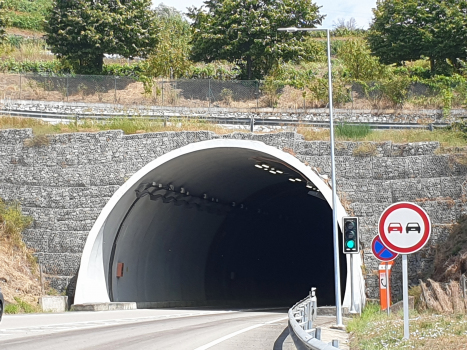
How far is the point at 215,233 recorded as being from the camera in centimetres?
3875

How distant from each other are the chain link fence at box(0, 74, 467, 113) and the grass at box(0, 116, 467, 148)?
450 cm

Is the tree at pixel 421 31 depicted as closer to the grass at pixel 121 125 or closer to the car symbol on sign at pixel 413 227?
the grass at pixel 121 125

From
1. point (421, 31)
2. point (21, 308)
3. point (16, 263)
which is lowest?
point (21, 308)

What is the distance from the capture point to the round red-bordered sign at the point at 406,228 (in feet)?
33.8

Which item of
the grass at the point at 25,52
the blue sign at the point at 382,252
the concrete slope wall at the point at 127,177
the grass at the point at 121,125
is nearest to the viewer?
the blue sign at the point at 382,252

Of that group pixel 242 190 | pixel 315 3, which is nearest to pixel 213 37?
pixel 315 3

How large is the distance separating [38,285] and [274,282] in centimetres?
1951

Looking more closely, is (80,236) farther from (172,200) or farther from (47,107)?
(47,107)

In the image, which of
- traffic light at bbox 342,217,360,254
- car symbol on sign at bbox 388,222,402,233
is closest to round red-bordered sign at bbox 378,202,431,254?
car symbol on sign at bbox 388,222,402,233

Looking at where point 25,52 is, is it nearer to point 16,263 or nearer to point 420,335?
point 16,263

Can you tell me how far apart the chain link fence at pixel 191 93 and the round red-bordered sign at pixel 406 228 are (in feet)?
85.2

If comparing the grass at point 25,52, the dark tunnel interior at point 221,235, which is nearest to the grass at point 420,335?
the dark tunnel interior at point 221,235

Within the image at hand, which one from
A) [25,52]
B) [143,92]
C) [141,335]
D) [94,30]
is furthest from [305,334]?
[25,52]

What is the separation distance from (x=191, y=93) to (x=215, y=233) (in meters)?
7.34
